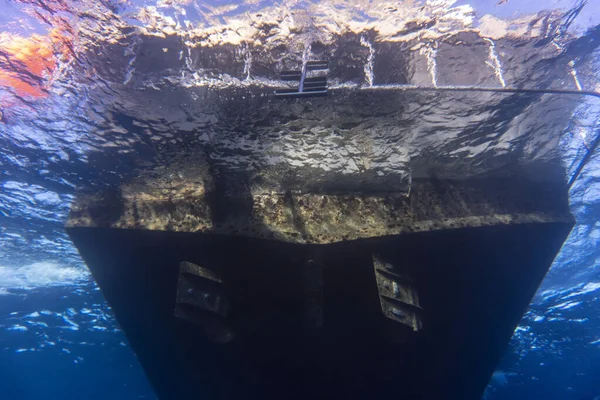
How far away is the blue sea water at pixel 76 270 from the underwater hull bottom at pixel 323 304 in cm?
226

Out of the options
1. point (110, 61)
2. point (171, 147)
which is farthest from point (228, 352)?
point (110, 61)

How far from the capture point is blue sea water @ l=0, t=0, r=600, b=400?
214 inches

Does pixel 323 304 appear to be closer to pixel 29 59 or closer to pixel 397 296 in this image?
pixel 397 296

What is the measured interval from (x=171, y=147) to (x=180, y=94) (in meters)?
1.29

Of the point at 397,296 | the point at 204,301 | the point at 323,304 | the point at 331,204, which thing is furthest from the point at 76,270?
the point at 397,296

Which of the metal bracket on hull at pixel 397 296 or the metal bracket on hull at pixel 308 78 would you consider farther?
the metal bracket on hull at pixel 308 78

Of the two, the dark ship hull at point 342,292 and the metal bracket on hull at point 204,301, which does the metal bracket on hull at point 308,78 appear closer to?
the dark ship hull at point 342,292

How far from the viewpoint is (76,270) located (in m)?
14.4

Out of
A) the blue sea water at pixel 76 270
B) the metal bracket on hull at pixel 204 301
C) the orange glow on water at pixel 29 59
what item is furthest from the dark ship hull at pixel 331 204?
the blue sea water at pixel 76 270

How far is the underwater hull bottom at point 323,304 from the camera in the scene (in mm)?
5371

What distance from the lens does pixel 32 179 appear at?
7.78 meters

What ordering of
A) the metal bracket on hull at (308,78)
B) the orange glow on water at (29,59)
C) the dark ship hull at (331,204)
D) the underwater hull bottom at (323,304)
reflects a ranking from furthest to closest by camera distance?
the underwater hull bottom at (323,304) → the dark ship hull at (331,204) → the metal bracket on hull at (308,78) → the orange glow on water at (29,59)

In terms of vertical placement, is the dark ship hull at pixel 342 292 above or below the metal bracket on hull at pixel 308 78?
below

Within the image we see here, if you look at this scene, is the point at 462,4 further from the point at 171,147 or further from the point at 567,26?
the point at 171,147
